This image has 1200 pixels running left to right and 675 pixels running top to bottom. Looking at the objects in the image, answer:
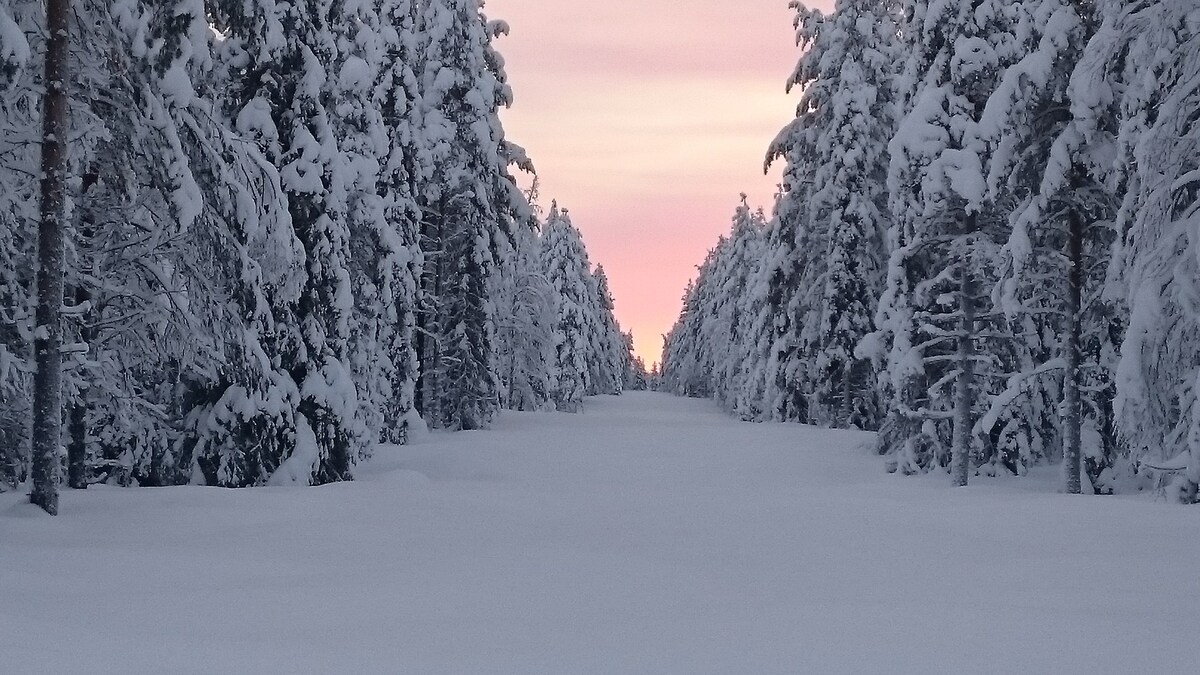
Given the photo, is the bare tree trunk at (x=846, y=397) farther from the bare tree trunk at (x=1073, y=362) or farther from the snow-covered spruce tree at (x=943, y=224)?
the bare tree trunk at (x=1073, y=362)

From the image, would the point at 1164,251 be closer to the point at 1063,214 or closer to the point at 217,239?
the point at 1063,214

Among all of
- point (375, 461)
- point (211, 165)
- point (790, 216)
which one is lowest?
point (375, 461)

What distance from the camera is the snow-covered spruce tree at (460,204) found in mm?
31609

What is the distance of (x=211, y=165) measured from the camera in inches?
450

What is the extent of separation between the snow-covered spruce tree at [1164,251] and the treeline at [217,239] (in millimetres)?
10364

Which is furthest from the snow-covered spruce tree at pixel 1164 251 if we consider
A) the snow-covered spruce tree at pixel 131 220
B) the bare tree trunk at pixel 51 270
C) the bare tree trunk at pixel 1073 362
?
the bare tree trunk at pixel 51 270

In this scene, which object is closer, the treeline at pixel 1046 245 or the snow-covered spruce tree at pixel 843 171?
the treeline at pixel 1046 245

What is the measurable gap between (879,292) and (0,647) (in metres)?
29.2

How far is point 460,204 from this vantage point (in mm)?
32094

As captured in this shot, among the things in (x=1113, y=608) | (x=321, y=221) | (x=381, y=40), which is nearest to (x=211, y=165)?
(x=321, y=221)

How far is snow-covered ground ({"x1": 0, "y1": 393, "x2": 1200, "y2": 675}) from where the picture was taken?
5727 mm

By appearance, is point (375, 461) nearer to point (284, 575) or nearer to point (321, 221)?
point (321, 221)

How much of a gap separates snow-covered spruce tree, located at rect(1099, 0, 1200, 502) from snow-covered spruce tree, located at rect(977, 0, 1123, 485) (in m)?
2.41

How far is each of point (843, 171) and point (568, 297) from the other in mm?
36470
